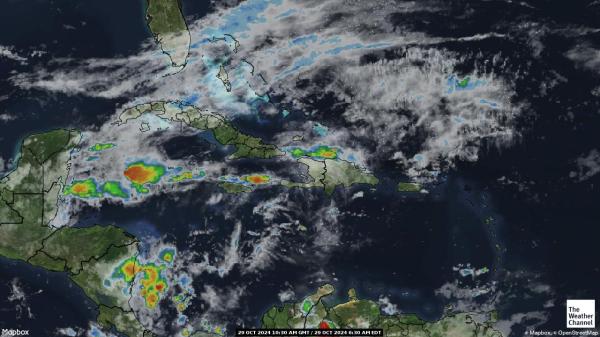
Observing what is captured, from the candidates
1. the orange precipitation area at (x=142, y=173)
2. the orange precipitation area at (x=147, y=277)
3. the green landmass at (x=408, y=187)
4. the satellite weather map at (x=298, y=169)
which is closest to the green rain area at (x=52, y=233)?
the satellite weather map at (x=298, y=169)

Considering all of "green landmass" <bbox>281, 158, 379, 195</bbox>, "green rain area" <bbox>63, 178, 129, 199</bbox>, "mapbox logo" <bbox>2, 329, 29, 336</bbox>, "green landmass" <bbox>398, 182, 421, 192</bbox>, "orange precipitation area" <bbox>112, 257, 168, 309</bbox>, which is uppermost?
"green rain area" <bbox>63, 178, 129, 199</bbox>

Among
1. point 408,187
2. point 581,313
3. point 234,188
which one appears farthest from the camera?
point 234,188

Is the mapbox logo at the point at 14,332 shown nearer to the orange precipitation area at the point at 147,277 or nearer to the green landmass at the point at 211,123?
the orange precipitation area at the point at 147,277

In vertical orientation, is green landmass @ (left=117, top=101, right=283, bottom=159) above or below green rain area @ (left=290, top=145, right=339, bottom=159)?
above

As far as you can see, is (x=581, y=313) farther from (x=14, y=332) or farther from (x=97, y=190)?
(x=14, y=332)

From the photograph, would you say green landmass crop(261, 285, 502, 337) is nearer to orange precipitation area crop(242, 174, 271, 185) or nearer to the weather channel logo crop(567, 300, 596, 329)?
the weather channel logo crop(567, 300, 596, 329)

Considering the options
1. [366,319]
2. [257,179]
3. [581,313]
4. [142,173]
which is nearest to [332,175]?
[257,179]

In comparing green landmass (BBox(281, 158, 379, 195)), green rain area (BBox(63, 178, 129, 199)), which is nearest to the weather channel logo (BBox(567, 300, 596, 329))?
green landmass (BBox(281, 158, 379, 195))
